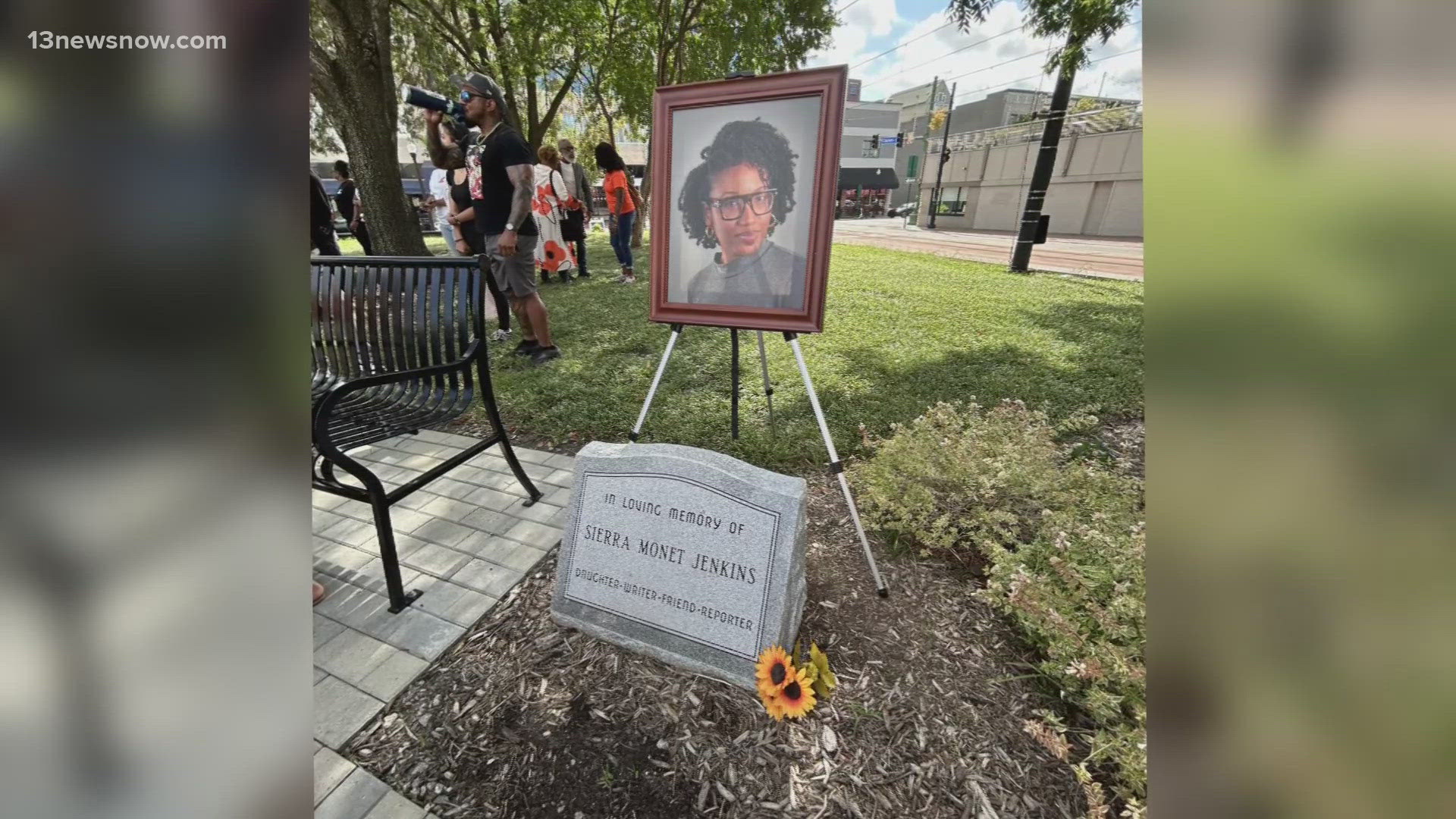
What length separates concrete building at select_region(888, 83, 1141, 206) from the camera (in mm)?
32781

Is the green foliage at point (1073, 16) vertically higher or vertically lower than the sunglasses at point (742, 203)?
higher

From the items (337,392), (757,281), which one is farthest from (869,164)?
(337,392)

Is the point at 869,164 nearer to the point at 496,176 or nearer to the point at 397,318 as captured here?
the point at 496,176

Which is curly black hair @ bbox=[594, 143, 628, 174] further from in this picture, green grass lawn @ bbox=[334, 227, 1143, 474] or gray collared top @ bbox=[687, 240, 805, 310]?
gray collared top @ bbox=[687, 240, 805, 310]

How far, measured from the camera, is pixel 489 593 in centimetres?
225

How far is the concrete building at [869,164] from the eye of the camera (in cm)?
4491

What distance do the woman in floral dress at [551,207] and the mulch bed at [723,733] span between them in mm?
4962

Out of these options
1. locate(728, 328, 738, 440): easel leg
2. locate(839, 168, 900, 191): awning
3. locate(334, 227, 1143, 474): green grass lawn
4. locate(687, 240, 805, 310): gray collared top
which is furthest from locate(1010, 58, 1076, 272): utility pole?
locate(839, 168, 900, 191): awning

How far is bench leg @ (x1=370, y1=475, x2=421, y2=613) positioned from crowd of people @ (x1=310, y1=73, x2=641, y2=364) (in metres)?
1.16

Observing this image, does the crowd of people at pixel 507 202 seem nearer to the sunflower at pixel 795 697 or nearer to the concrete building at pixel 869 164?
the sunflower at pixel 795 697

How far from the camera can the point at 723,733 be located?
5.47 feet

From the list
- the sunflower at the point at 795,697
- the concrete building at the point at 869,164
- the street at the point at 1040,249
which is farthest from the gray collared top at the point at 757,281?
the concrete building at the point at 869,164

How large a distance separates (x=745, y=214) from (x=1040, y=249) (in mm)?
18858
